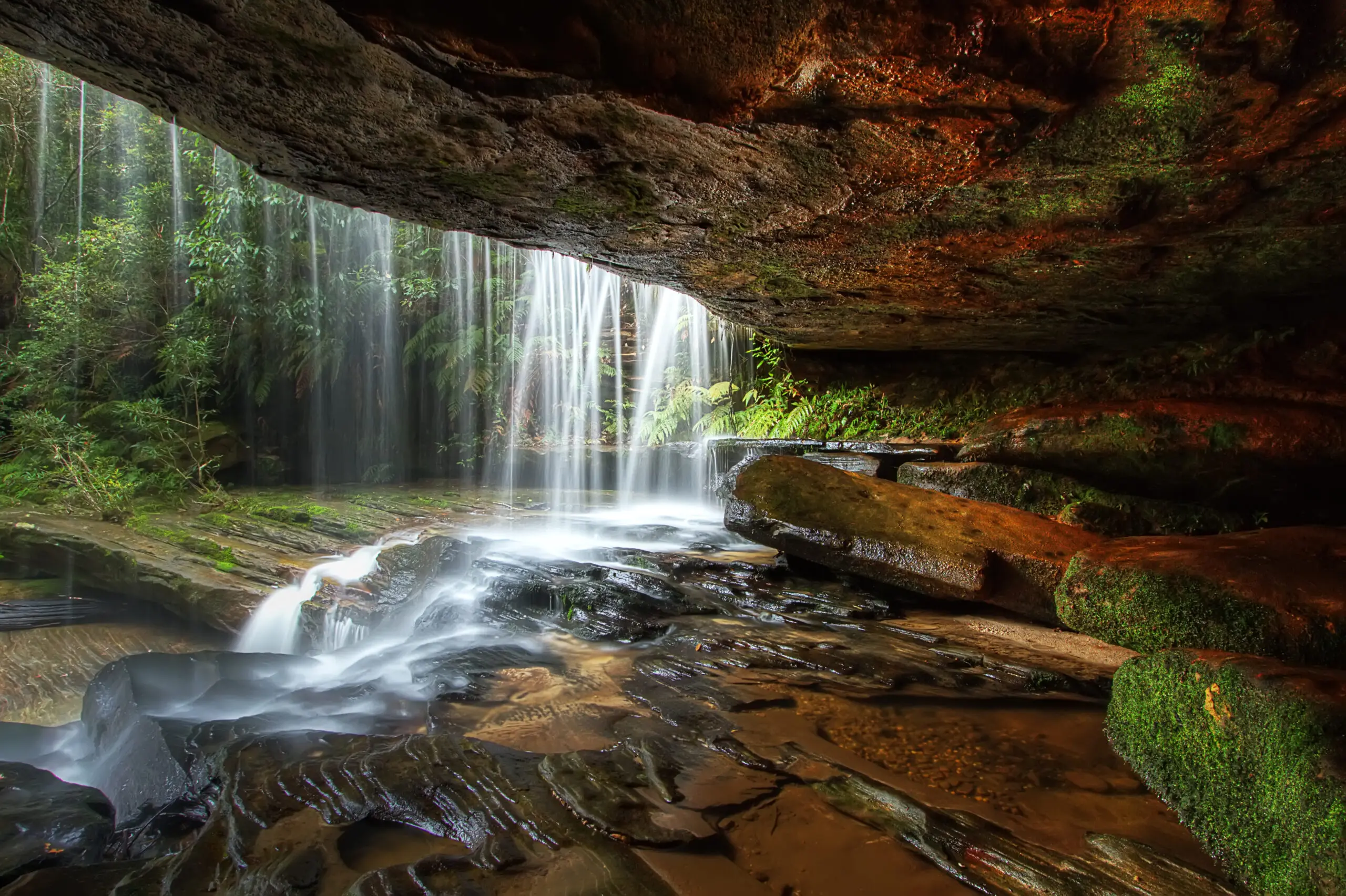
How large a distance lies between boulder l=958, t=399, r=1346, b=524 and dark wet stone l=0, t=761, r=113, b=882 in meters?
Result: 7.53

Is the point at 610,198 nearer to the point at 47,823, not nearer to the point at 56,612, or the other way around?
the point at 47,823

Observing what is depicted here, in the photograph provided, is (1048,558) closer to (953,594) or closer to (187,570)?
(953,594)

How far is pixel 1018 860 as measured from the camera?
2.35 metres

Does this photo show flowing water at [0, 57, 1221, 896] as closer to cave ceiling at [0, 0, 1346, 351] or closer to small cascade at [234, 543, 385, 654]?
small cascade at [234, 543, 385, 654]

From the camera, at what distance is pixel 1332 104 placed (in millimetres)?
2920

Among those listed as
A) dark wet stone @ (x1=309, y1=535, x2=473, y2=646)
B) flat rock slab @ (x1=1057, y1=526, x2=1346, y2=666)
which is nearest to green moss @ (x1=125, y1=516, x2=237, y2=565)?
dark wet stone @ (x1=309, y1=535, x2=473, y2=646)

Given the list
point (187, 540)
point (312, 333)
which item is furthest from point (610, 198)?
point (312, 333)

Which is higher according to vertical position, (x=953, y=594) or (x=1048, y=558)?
(x=1048, y=558)

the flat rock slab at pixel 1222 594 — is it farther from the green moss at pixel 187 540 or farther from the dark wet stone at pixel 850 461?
the green moss at pixel 187 540

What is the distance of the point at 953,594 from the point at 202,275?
15442 millimetres

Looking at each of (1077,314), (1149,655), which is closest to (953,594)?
(1149,655)

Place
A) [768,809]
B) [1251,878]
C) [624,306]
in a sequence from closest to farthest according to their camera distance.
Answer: [1251,878], [768,809], [624,306]

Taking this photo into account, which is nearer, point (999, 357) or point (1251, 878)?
point (1251, 878)

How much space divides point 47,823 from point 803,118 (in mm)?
5496
